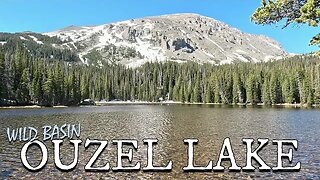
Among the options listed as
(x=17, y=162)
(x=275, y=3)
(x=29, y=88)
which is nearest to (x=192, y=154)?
(x=17, y=162)

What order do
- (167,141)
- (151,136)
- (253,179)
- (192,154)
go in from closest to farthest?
(253,179) < (192,154) < (167,141) < (151,136)

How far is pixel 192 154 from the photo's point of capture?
2712cm

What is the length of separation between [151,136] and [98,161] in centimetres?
1444

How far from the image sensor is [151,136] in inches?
1551

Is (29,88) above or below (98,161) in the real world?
above

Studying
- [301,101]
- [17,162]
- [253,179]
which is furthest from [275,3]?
[301,101]

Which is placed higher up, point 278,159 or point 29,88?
point 29,88

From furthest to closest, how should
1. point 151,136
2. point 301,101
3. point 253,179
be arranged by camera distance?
point 301,101, point 151,136, point 253,179

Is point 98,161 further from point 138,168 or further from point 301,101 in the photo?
point 301,101

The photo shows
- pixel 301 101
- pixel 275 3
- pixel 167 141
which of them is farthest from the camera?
pixel 301 101

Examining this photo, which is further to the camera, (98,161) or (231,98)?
(231,98)

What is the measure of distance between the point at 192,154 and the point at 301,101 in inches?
4702

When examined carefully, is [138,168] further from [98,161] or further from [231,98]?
[231,98]

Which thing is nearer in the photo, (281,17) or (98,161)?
(281,17)
